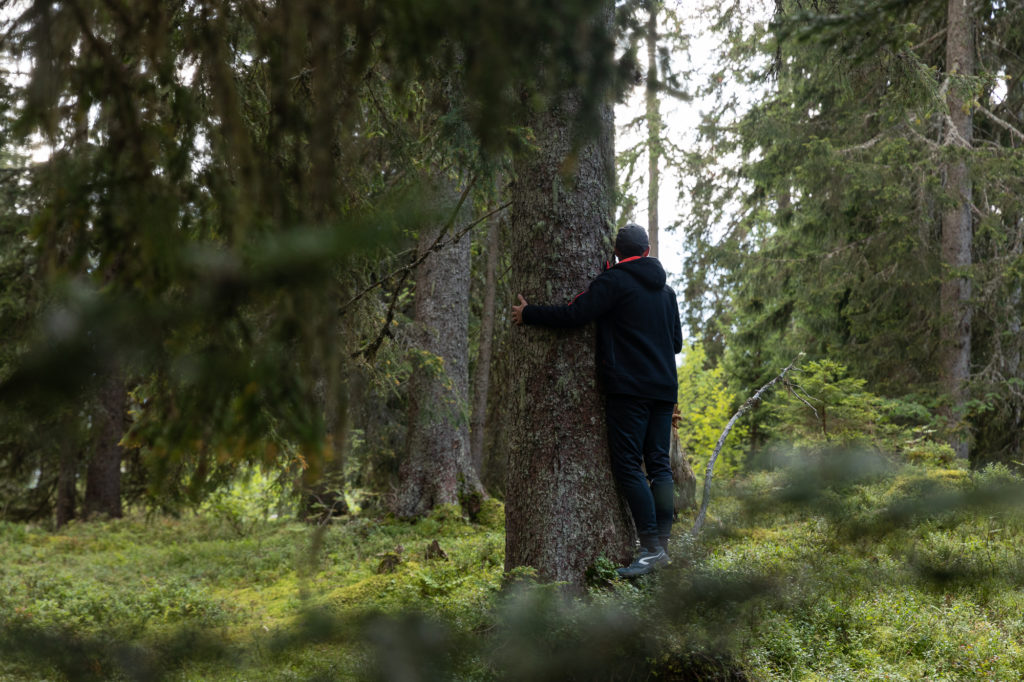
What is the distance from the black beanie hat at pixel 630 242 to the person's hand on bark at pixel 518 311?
0.71 metres

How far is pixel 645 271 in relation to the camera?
4.39 metres

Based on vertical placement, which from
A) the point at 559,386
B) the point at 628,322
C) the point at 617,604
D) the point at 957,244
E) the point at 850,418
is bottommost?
the point at 617,604

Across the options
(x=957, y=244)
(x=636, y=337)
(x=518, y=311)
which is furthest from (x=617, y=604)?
(x=957, y=244)

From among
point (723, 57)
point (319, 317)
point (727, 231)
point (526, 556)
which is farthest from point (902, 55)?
point (727, 231)

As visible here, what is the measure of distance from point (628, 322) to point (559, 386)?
577 millimetres

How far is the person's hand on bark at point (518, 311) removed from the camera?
4.28 meters

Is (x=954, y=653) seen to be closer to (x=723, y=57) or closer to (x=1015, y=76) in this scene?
(x=1015, y=76)

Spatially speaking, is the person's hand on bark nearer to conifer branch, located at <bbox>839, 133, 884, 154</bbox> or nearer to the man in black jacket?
the man in black jacket

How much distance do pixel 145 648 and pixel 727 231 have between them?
1790 centimetres

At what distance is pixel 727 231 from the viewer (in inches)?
708

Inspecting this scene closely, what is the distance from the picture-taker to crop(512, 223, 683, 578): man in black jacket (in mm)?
4141

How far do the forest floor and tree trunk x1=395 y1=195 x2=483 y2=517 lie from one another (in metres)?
0.68

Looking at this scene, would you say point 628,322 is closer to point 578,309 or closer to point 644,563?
point 578,309

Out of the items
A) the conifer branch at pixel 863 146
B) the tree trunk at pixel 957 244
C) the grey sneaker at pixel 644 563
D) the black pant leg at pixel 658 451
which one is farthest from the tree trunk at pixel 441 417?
the tree trunk at pixel 957 244
